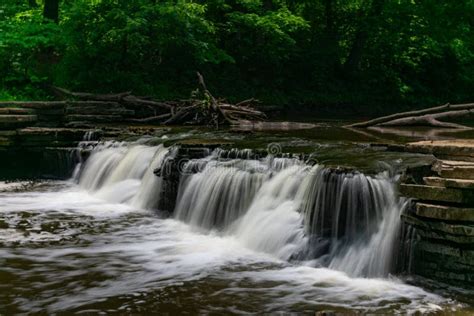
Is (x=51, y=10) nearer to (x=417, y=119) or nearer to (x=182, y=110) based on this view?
(x=182, y=110)

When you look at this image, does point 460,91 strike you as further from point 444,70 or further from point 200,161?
point 200,161

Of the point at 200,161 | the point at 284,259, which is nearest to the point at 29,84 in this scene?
the point at 200,161

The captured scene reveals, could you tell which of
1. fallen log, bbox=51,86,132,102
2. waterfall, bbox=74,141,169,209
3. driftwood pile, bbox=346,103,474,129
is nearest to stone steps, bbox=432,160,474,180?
waterfall, bbox=74,141,169,209

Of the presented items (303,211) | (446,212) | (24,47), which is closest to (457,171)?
(446,212)

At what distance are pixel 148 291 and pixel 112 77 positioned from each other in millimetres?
14479

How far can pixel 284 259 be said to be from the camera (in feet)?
25.1

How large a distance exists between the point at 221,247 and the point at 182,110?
909 centimetres

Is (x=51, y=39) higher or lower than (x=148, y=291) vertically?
higher

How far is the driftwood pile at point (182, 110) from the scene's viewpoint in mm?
16641

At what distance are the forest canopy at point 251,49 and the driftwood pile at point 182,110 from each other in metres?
2.18

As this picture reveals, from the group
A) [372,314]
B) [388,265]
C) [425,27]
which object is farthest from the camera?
[425,27]

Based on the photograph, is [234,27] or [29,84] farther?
[234,27]

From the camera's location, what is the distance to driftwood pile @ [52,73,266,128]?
16641 mm

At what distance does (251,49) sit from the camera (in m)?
24.7
